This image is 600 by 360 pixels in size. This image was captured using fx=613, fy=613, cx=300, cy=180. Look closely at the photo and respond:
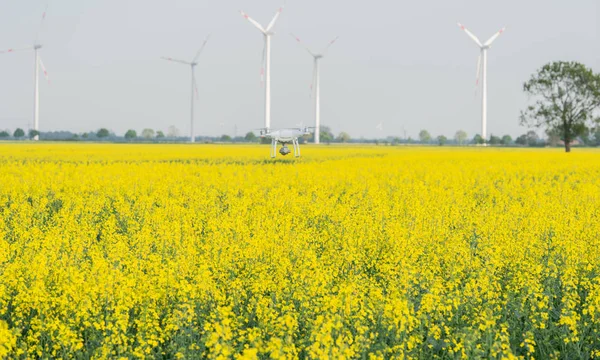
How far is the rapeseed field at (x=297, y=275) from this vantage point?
7.00m

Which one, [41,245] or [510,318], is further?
[41,245]

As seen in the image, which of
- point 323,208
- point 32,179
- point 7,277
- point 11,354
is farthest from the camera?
point 32,179

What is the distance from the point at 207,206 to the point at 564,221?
395 inches

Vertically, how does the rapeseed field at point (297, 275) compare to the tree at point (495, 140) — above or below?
below

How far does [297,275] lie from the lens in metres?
8.89

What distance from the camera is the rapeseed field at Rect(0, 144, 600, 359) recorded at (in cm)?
700

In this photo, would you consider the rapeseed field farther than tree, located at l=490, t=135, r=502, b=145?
No

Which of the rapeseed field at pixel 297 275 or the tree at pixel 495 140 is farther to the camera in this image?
the tree at pixel 495 140

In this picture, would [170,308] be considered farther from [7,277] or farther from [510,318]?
[510,318]

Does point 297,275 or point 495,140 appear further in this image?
point 495,140

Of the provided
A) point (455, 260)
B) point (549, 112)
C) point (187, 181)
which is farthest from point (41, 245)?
point (549, 112)

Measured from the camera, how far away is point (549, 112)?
96188mm

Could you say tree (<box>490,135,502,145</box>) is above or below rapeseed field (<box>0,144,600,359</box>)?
above

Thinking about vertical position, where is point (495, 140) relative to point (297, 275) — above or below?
above
